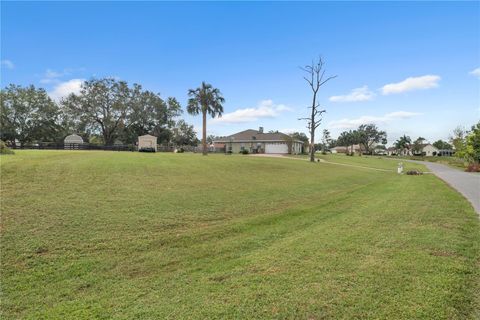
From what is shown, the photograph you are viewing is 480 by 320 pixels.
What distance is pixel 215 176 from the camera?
14.3m

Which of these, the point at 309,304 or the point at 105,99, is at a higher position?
the point at 105,99

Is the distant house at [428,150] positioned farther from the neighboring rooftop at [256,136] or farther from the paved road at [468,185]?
the paved road at [468,185]

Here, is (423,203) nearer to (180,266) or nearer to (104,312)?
(180,266)

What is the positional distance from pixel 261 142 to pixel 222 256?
172 feet

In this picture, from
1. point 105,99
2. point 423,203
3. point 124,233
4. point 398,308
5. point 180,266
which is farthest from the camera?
point 105,99

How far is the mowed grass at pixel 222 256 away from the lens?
11.0ft

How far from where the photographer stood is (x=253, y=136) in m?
58.4

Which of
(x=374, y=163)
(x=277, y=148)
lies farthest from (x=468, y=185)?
(x=277, y=148)

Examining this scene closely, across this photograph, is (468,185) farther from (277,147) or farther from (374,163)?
(277,147)

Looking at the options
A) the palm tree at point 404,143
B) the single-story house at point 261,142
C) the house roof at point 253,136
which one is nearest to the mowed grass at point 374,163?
the single-story house at point 261,142

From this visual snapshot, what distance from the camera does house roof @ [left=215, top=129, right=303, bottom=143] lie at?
56562 mm

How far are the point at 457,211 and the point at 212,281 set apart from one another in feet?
25.5

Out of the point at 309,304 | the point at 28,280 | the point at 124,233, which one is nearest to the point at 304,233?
the point at 309,304

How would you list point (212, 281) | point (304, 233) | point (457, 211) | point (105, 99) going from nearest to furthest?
point (212, 281) < point (304, 233) < point (457, 211) < point (105, 99)
